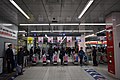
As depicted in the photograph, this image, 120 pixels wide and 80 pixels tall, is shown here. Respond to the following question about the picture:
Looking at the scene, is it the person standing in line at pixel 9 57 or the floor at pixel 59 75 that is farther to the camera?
the person standing in line at pixel 9 57

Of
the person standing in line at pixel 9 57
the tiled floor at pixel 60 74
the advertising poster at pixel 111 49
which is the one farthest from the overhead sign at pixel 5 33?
the advertising poster at pixel 111 49

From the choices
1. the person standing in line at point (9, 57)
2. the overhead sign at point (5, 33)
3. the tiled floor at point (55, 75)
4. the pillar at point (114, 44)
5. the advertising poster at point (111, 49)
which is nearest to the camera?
the tiled floor at point (55, 75)

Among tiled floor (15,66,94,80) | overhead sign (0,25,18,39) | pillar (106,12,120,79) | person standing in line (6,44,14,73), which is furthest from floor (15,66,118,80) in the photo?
overhead sign (0,25,18,39)

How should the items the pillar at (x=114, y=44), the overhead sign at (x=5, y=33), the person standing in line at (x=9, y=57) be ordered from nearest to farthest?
the pillar at (x=114, y=44)
the overhead sign at (x=5, y=33)
the person standing in line at (x=9, y=57)

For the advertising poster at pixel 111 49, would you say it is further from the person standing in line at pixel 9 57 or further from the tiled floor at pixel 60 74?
the person standing in line at pixel 9 57

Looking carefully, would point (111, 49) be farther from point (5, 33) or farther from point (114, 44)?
point (5, 33)

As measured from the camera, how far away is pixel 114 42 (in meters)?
8.71

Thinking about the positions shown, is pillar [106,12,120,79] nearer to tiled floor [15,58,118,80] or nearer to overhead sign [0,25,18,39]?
tiled floor [15,58,118,80]

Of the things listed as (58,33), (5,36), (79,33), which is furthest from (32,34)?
(5,36)

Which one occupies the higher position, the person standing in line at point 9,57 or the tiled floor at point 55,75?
the person standing in line at point 9,57

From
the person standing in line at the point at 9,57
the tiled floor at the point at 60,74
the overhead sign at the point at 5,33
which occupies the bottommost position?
the tiled floor at the point at 60,74

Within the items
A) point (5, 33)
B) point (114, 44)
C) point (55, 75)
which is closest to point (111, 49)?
point (114, 44)

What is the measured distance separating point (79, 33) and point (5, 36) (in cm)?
1214

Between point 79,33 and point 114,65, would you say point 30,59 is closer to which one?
→ point 79,33
